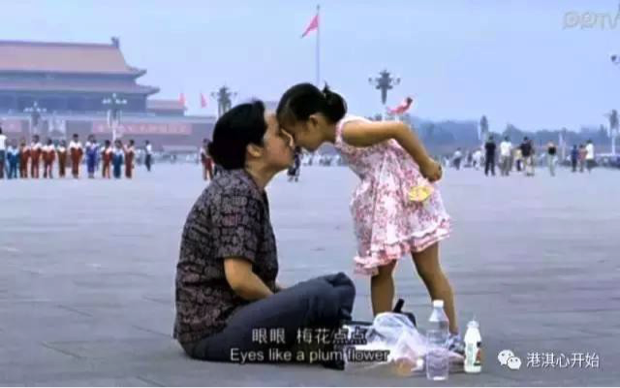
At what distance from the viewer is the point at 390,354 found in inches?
253

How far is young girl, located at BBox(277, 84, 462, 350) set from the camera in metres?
6.83

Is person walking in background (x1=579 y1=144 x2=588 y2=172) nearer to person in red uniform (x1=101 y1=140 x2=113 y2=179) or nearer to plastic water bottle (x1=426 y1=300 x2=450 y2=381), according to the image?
person in red uniform (x1=101 y1=140 x2=113 y2=179)

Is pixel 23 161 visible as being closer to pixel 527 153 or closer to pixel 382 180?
pixel 527 153

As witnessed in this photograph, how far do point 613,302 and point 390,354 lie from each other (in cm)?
310

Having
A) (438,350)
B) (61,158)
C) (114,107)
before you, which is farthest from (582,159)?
(114,107)

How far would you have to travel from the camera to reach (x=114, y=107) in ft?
385

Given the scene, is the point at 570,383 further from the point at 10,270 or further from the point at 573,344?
the point at 10,270

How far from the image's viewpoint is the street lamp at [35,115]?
10822 cm

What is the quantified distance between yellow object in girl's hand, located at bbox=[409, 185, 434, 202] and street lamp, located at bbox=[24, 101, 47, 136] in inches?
3898

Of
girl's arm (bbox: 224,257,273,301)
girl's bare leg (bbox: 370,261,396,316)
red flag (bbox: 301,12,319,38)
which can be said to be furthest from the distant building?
girl's arm (bbox: 224,257,273,301)

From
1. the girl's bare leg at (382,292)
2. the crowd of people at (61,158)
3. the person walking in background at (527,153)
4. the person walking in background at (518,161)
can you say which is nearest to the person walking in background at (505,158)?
the person walking in background at (527,153)

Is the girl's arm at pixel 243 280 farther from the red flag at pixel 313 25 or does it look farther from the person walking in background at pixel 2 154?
the red flag at pixel 313 25

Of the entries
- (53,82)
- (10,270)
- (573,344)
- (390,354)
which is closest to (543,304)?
(573,344)

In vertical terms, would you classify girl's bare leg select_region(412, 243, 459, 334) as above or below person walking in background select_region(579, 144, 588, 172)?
above
